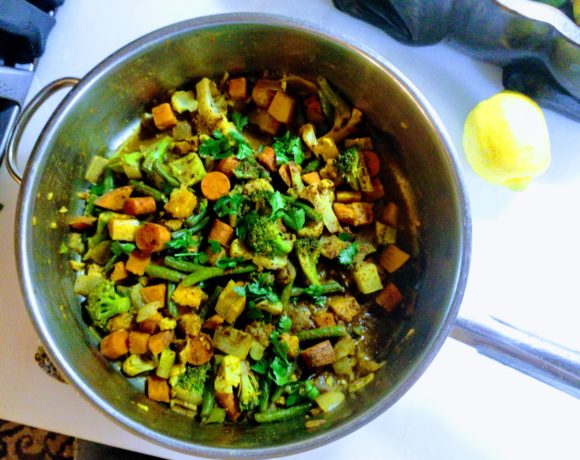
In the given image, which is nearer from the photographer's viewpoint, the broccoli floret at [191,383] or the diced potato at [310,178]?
the broccoli floret at [191,383]

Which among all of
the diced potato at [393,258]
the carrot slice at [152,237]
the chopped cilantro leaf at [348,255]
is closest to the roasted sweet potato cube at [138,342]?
the carrot slice at [152,237]

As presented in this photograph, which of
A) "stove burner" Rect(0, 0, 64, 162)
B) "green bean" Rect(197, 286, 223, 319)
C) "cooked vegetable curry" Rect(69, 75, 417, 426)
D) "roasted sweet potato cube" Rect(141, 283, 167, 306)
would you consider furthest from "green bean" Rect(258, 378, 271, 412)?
"stove burner" Rect(0, 0, 64, 162)

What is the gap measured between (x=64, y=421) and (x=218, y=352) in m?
0.49

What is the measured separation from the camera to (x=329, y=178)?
162cm

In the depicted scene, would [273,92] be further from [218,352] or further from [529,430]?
[529,430]

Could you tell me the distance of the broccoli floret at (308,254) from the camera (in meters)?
1.55

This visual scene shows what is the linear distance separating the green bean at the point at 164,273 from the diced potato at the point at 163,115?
416mm

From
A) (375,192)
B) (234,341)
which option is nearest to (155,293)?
(234,341)

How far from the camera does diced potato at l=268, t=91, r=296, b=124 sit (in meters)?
1.60

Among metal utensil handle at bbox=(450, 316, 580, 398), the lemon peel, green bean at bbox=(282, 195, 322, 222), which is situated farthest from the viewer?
green bean at bbox=(282, 195, 322, 222)

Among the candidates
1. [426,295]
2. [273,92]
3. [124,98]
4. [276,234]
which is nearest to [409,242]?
[426,295]

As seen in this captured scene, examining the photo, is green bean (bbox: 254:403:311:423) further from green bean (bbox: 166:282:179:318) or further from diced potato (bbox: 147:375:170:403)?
green bean (bbox: 166:282:179:318)

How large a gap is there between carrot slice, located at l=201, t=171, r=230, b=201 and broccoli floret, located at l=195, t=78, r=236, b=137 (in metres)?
0.13

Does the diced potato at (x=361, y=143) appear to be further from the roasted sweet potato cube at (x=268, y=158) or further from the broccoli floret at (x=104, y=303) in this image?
the broccoli floret at (x=104, y=303)
